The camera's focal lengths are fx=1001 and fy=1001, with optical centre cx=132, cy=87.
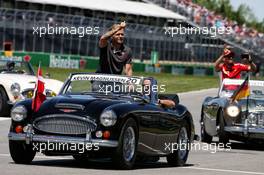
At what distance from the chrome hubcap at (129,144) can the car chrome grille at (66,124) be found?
0.44 metres

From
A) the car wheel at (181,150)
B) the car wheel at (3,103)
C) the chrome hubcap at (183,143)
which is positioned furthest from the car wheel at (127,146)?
the car wheel at (3,103)

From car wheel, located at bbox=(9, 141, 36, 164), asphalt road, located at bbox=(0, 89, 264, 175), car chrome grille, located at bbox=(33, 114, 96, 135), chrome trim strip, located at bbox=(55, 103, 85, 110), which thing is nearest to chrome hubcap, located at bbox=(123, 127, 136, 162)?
asphalt road, located at bbox=(0, 89, 264, 175)

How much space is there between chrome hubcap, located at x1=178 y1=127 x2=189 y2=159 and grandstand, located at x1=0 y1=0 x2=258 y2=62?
40.8 meters

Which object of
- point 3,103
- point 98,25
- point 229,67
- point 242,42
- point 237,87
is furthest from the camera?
point 242,42

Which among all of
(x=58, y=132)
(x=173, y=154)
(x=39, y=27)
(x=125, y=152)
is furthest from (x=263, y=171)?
(x=39, y=27)

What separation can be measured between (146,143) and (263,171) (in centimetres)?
163

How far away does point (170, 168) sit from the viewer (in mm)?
12922

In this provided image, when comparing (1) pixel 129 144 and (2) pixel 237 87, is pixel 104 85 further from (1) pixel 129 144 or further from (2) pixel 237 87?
(2) pixel 237 87

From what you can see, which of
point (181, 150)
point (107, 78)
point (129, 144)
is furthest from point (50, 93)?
point (129, 144)

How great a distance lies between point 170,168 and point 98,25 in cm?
4479

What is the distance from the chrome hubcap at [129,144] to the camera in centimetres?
1188

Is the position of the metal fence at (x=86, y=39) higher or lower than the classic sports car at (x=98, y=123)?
lower

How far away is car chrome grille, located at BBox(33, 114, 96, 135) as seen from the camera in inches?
462

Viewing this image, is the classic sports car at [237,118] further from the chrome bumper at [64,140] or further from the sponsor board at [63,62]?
the sponsor board at [63,62]
